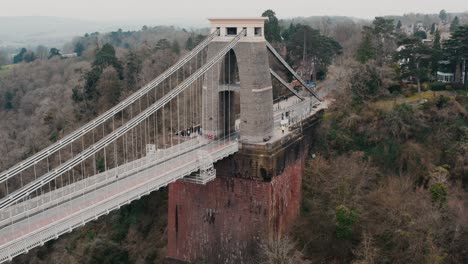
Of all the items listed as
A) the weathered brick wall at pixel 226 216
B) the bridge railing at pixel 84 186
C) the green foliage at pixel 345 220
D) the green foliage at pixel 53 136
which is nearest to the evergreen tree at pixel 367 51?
the weathered brick wall at pixel 226 216

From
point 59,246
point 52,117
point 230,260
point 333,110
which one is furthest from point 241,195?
point 52,117

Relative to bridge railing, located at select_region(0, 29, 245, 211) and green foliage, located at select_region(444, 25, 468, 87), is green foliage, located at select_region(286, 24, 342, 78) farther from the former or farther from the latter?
bridge railing, located at select_region(0, 29, 245, 211)

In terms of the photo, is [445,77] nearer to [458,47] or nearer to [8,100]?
[458,47]

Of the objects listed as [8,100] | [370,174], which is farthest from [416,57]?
[8,100]

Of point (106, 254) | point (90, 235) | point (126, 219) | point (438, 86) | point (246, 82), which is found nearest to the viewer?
point (246, 82)

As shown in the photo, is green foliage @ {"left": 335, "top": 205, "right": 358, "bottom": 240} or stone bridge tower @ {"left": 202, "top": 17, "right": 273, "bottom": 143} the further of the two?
stone bridge tower @ {"left": 202, "top": 17, "right": 273, "bottom": 143}

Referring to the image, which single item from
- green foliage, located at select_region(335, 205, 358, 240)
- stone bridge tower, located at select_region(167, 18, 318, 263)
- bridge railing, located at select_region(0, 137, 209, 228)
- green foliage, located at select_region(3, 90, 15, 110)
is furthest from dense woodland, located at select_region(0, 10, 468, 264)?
green foliage, located at select_region(3, 90, 15, 110)

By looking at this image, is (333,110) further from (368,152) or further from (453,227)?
(453,227)

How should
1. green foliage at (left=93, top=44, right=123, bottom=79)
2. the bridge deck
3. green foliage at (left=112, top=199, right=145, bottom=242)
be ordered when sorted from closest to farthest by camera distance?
the bridge deck < green foliage at (left=112, top=199, right=145, bottom=242) < green foliage at (left=93, top=44, right=123, bottom=79)
